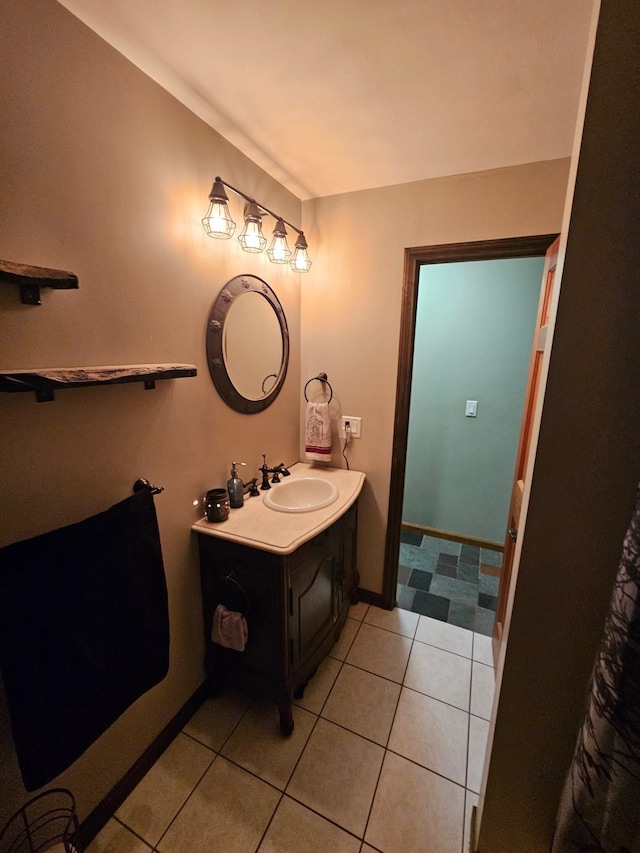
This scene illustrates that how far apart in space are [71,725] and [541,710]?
48.6 inches

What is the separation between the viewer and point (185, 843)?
44.0 inches

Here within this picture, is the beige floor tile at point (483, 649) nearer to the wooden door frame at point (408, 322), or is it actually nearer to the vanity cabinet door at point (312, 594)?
the wooden door frame at point (408, 322)

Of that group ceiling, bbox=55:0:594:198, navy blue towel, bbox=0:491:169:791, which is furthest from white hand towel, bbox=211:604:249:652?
ceiling, bbox=55:0:594:198

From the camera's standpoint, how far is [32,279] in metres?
0.78

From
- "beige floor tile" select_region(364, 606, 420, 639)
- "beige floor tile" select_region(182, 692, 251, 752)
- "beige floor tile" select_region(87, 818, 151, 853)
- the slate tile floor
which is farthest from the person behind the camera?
the slate tile floor

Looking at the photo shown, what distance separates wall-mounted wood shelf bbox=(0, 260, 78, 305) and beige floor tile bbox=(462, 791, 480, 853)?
81.2 inches

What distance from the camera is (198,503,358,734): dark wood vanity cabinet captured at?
131cm

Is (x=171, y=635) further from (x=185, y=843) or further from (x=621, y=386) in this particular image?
(x=621, y=386)

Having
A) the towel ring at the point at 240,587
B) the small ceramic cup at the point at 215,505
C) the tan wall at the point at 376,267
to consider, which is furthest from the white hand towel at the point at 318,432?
the towel ring at the point at 240,587

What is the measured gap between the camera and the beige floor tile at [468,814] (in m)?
1.13

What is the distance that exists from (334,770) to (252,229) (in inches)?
85.9

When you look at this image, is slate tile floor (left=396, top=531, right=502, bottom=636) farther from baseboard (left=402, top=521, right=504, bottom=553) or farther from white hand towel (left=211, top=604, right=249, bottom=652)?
white hand towel (left=211, top=604, right=249, bottom=652)

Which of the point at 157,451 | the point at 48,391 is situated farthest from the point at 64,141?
the point at 157,451

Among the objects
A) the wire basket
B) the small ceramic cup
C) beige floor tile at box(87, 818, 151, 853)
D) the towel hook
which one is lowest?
beige floor tile at box(87, 818, 151, 853)
